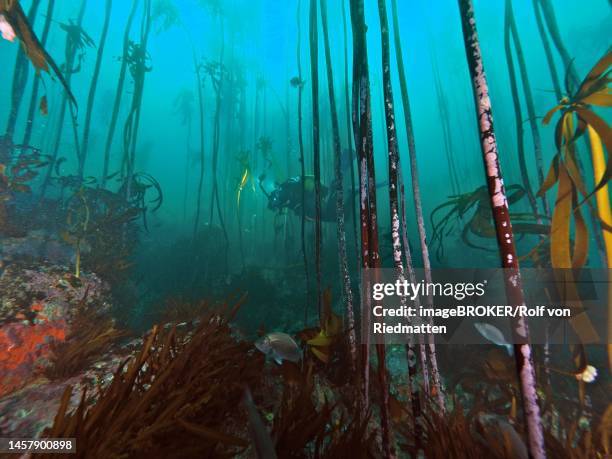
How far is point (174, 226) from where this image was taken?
19.1 meters

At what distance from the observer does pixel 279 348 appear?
2.27 metres

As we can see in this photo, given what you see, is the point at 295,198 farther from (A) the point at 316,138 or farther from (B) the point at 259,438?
(B) the point at 259,438

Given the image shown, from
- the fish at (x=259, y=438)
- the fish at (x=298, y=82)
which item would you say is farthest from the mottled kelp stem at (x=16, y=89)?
the fish at (x=259, y=438)

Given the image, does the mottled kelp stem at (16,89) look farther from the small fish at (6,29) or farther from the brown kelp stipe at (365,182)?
the brown kelp stipe at (365,182)

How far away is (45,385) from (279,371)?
2495 mm

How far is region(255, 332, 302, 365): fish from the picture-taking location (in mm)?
Answer: 2246

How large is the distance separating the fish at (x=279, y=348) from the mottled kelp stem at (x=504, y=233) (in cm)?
167

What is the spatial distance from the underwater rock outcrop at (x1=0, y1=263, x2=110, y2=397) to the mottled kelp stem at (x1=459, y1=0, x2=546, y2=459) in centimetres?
460

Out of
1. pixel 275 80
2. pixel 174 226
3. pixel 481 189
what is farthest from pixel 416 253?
pixel 275 80

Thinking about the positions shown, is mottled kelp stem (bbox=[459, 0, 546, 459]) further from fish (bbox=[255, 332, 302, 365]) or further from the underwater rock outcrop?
the underwater rock outcrop

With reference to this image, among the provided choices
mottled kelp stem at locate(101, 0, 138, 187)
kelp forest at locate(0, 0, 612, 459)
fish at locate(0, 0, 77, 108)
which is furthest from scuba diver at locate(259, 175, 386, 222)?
fish at locate(0, 0, 77, 108)

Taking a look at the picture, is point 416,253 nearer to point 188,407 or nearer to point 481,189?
point 481,189

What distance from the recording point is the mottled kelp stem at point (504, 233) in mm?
997

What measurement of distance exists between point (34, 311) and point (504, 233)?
18.7 feet
